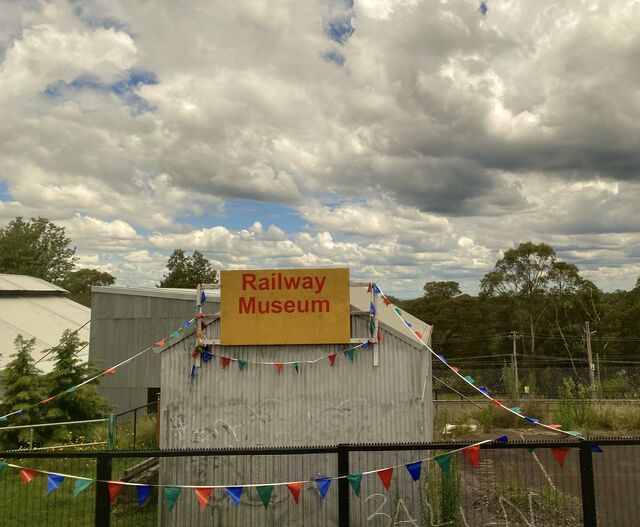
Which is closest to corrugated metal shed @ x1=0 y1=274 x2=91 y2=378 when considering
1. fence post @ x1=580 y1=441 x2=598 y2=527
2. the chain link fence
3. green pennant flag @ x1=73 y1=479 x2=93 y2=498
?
the chain link fence

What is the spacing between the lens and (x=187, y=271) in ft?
180

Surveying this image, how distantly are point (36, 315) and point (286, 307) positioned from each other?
88.6 feet

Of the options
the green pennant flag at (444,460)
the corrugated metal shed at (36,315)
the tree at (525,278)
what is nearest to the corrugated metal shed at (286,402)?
the green pennant flag at (444,460)

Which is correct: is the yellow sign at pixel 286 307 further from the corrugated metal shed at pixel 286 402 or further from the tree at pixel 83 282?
the tree at pixel 83 282

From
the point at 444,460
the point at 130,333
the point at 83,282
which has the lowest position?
the point at 444,460

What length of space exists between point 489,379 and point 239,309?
20868 mm

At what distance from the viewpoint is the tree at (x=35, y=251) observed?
71.2 m

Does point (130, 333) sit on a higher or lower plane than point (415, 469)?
higher

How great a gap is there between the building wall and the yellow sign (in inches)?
486

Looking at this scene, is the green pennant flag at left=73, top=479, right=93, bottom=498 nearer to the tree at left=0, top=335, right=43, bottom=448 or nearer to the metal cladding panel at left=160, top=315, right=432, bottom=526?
the metal cladding panel at left=160, top=315, right=432, bottom=526

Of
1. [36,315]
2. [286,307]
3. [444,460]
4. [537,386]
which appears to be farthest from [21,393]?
[537,386]

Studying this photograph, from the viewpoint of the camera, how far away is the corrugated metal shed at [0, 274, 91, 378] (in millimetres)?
26156

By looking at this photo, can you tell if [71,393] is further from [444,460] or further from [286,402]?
[444,460]

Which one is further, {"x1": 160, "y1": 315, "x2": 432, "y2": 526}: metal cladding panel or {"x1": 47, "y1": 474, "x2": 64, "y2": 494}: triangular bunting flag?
{"x1": 160, "y1": 315, "x2": 432, "y2": 526}: metal cladding panel
